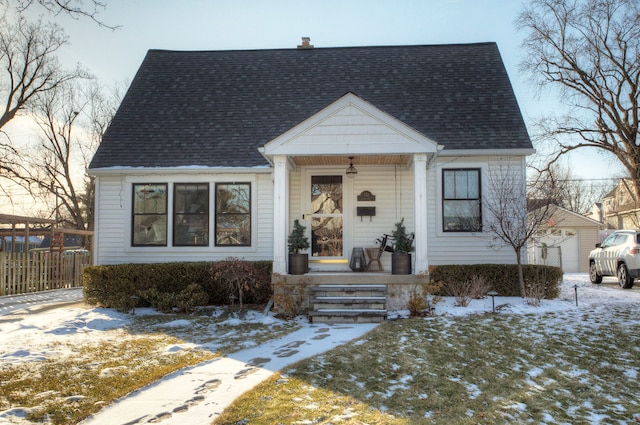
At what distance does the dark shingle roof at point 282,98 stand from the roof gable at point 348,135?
8.71 feet

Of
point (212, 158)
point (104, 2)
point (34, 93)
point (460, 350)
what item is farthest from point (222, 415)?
point (34, 93)

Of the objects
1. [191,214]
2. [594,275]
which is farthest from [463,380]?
[594,275]

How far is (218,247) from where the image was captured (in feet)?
40.4

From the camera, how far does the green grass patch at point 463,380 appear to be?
448 cm

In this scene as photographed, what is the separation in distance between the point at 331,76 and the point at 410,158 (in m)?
5.05

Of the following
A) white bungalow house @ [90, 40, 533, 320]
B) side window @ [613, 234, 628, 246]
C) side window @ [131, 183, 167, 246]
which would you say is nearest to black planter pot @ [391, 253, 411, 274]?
white bungalow house @ [90, 40, 533, 320]

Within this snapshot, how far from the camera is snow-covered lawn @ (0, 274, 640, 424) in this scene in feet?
15.1

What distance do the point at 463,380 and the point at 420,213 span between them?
475 centimetres

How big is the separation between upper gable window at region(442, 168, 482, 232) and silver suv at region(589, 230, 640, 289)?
18.4 ft

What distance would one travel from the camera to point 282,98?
1430cm

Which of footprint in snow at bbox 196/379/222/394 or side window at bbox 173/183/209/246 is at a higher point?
side window at bbox 173/183/209/246

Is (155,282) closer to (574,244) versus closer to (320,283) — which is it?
(320,283)

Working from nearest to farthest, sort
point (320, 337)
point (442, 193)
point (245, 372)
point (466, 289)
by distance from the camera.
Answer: point (245, 372) < point (320, 337) < point (466, 289) < point (442, 193)

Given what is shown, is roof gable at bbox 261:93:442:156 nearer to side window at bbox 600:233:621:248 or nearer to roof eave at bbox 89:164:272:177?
roof eave at bbox 89:164:272:177
